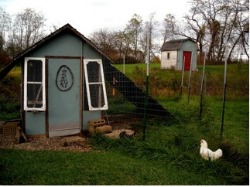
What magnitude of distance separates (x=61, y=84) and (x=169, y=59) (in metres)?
22.5

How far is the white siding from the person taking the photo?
99.5ft

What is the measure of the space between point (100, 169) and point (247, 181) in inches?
122

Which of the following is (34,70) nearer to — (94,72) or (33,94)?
(33,94)

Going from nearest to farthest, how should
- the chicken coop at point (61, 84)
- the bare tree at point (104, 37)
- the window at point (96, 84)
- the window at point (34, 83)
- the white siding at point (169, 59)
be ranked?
the window at point (34, 83) < the chicken coop at point (61, 84) < the window at point (96, 84) < the white siding at point (169, 59) < the bare tree at point (104, 37)

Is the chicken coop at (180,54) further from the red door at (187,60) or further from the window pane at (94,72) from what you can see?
the window pane at (94,72)

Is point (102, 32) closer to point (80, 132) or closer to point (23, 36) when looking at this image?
point (23, 36)

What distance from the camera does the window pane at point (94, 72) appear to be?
10.5 meters

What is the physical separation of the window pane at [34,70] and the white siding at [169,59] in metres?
22.1

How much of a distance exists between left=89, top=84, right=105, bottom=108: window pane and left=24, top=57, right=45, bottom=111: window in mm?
1774

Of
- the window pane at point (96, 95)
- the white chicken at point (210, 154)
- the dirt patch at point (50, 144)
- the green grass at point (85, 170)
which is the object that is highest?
the window pane at point (96, 95)

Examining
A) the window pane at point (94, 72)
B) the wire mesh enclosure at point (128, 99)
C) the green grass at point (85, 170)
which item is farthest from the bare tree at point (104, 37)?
the green grass at point (85, 170)

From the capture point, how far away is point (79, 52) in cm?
1012

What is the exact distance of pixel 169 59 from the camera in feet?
102

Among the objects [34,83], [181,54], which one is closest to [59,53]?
[34,83]
